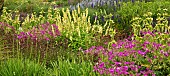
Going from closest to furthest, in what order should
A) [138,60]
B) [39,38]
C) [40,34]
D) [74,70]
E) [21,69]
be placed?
[138,60]
[74,70]
[21,69]
[39,38]
[40,34]

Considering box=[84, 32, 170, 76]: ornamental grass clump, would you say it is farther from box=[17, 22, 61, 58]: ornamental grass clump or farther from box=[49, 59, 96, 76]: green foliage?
box=[17, 22, 61, 58]: ornamental grass clump

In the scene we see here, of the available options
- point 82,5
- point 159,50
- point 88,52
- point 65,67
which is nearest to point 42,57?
point 88,52

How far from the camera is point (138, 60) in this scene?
461cm

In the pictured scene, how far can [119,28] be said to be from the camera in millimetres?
8992

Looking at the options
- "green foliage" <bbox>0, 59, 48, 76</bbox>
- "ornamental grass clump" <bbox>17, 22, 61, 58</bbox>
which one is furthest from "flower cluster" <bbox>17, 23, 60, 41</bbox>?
"green foliage" <bbox>0, 59, 48, 76</bbox>

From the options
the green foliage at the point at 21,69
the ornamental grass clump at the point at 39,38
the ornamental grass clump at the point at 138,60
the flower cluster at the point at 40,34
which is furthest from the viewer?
the flower cluster at the point at 40,34

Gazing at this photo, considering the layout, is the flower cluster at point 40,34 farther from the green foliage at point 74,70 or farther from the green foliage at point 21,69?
the green foliage at point 74,70

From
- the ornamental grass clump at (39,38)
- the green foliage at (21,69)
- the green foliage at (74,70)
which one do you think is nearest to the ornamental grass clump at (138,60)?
the green foliage at (74,70)

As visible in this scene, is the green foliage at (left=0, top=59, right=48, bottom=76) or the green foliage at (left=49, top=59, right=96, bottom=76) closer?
the green foliage at (left=49, top=59, right=96, bottom=76)

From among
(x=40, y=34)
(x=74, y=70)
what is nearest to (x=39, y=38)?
(x=40, y=34)

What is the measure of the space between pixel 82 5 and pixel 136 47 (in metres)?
6.64

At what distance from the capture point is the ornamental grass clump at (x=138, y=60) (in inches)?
171

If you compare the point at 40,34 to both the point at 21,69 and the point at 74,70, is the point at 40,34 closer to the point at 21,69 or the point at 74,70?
the point at 21,69

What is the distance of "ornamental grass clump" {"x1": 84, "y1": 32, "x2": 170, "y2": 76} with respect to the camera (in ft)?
14.3
